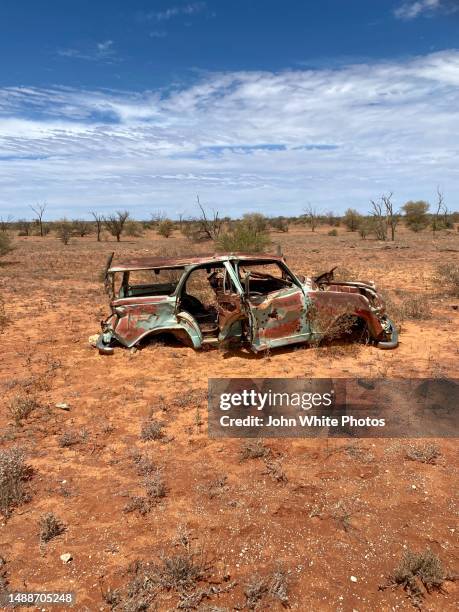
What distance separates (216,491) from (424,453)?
197cm

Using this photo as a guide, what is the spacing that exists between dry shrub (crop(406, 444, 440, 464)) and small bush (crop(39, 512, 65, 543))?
10.0 ft

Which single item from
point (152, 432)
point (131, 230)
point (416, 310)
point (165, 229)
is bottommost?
point (152, 432)

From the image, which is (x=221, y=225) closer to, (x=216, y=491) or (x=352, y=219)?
(x=352, y=219)

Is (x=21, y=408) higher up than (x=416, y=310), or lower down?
lower down

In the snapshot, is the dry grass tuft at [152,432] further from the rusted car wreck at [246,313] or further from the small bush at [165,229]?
the small bush at [165,229]

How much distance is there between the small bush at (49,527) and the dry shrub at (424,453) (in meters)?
3.06

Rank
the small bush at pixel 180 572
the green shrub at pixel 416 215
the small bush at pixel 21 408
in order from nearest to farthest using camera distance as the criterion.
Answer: the small bush at pixel 180 572 < the small bush at pixel 21 408 < the green shrub at pixel 416 215

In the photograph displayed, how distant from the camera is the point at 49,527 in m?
3.08

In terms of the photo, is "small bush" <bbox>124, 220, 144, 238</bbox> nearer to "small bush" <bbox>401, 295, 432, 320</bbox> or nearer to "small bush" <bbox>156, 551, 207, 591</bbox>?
"small bush" <bbox>401, 295, 432, 320</bbox>

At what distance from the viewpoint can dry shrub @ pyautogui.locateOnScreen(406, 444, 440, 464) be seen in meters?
3.83

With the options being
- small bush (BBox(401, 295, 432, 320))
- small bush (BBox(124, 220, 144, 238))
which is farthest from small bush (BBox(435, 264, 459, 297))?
small bush (BBox(124, 220, 144, 238))

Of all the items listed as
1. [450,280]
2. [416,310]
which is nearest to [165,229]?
[450,280]

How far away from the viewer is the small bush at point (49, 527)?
305 cm

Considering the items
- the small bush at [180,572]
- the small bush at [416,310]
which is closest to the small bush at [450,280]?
the small bush at [416,310]
